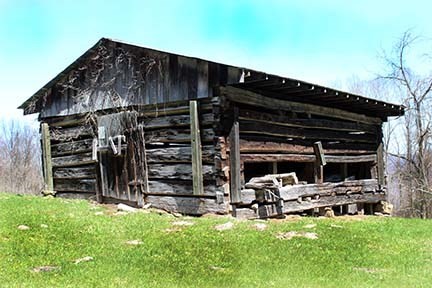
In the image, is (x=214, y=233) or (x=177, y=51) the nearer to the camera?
(x=214, y=233)

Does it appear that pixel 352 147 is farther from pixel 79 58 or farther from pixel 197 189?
pixel 79 58

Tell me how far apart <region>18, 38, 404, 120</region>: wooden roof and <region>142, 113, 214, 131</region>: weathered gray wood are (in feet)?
3.21

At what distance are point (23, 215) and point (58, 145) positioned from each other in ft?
17.1

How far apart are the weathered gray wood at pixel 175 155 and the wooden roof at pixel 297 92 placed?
5.26 feet

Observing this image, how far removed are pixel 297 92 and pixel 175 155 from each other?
11.1 feet

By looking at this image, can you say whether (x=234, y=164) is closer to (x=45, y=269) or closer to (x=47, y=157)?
(x=45, y=269)

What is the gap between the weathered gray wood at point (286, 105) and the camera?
1083cm

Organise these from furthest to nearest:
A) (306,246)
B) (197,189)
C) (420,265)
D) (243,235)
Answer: (197,189), (243,235), (306,246), (420,265)

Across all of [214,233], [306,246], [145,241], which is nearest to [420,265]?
[306,246]

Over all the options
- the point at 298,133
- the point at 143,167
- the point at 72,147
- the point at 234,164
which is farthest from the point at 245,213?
the point at 72,147

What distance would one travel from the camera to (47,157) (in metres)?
14.7

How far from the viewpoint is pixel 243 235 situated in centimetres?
846

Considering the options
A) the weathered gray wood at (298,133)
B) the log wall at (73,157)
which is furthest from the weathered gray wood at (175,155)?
the log wall at (73,157)

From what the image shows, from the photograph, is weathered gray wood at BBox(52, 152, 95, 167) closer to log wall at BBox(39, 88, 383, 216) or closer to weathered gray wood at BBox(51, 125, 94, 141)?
log wall at BBox(39, 88, 383, 216)
